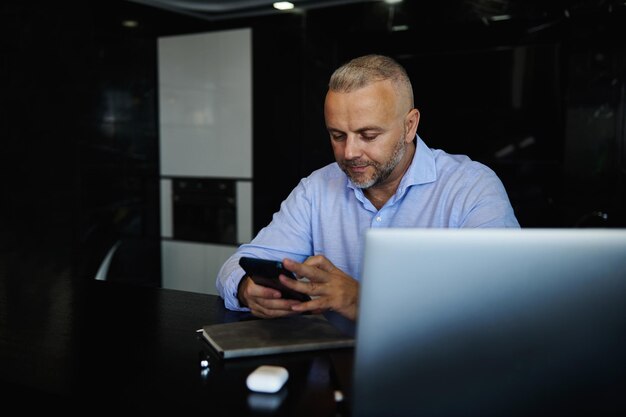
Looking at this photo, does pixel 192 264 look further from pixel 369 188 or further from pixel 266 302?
pixel 266 302

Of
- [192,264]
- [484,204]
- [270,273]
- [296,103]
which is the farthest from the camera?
[192,264]

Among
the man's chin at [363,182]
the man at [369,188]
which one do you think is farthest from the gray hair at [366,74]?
the man's chin at [363,182]

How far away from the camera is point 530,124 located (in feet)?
10.5

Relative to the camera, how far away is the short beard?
1683 millimetres

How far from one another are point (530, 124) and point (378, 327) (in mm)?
2772

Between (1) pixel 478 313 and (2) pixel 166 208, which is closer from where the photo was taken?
(1) pixel 478 313

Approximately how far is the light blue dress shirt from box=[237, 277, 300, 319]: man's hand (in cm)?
21

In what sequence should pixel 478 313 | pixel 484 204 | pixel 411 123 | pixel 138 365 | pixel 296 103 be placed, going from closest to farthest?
pixel 478 313 → pixel 138 365 → pixel 484 204 → pixel 411 123 → pixel 296 103

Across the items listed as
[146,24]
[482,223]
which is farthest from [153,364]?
[146,24]

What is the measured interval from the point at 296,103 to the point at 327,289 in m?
2.55

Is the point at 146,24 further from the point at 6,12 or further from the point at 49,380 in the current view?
the point at 49,380

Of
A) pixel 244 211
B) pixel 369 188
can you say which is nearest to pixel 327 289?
pixel 369 188

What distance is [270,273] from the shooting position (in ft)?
4.00

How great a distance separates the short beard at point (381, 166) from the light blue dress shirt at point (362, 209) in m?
0.06
